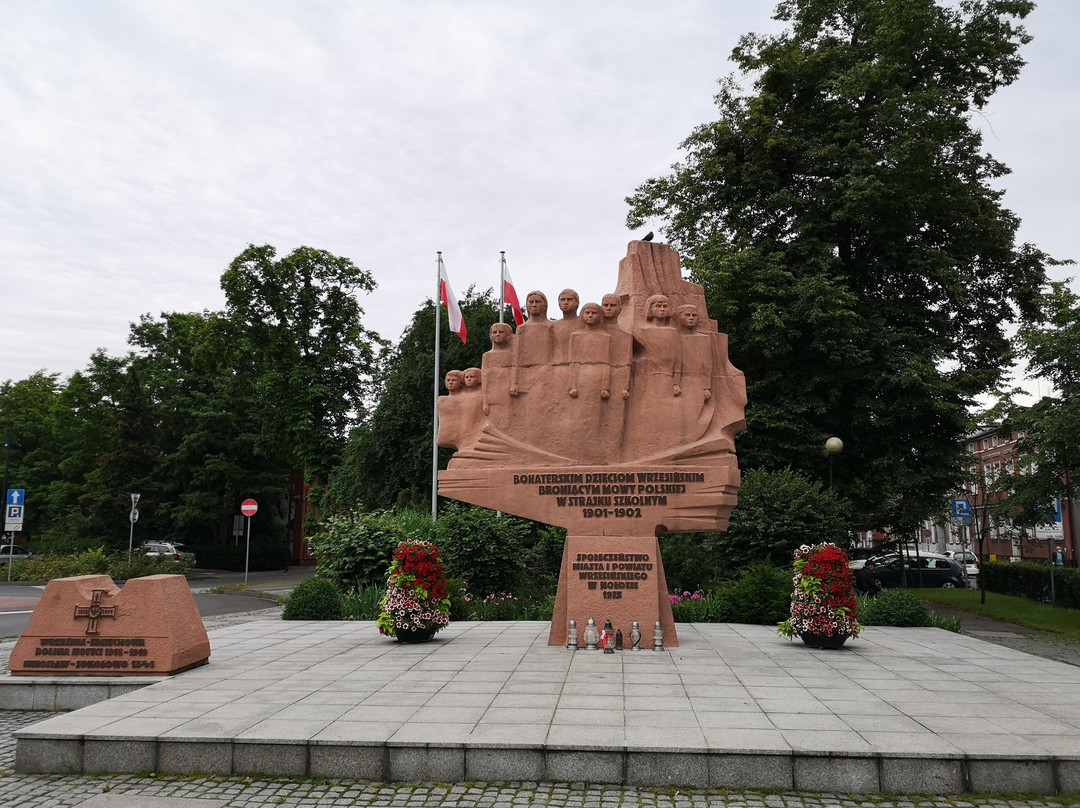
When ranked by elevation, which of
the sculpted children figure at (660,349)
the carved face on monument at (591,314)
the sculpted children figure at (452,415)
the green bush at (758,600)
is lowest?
the green bush at (758,600)

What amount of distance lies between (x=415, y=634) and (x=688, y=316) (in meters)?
6.21

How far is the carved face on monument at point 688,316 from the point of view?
11.6 meters

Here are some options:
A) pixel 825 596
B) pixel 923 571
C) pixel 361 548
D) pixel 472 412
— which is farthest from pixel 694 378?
pixel 923 571

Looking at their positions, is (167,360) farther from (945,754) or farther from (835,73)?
(945,754)

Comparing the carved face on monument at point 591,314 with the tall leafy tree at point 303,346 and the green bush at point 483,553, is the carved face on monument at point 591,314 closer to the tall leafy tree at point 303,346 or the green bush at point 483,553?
the green bush at point 483,553

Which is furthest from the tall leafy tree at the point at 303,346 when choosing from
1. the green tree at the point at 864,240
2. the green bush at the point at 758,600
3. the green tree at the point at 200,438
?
the green bush at the point at 758,600

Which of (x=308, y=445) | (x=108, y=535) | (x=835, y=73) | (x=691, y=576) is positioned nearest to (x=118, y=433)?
(x=108, y=535)

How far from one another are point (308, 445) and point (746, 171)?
1976 centimetres

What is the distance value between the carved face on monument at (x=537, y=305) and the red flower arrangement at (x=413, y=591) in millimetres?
3822

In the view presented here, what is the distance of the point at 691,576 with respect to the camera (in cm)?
1744

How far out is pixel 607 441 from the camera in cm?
1145

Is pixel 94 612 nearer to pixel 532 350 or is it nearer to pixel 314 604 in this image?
pixel 314 604

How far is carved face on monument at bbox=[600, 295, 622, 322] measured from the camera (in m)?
11.7

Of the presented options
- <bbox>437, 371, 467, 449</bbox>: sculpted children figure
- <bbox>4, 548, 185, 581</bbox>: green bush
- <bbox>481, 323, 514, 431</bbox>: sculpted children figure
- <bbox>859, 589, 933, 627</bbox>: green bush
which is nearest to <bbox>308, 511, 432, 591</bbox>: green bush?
<bbox>437, 371, 467, 449</bbox>: sculpted children figure
